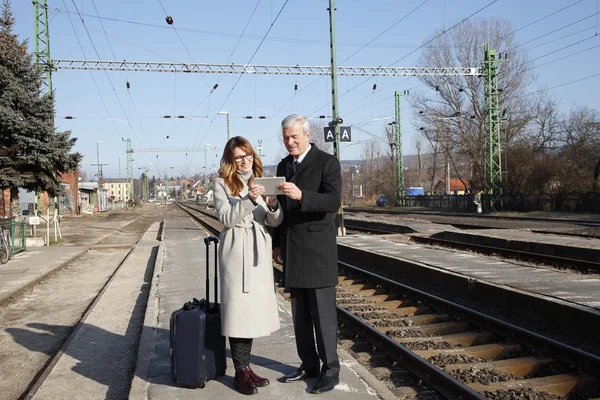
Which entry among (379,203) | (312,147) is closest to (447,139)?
(379,203)

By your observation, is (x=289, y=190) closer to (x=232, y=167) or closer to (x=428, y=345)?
(x=232, y=167)

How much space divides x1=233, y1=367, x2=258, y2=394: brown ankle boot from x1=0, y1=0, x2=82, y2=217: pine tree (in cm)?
1904

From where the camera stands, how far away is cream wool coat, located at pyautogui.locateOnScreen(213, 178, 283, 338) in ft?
14.3

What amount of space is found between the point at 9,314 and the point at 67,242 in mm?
14785

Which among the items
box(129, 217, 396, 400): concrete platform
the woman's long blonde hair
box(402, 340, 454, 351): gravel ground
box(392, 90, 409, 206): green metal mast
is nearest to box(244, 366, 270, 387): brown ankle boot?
box(129, 217, 396, 400): concrete platform

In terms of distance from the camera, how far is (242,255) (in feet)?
14.3

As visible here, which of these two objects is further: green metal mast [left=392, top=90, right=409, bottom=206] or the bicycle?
green metal mast [left=392, top=90, right=409, bottom=206]

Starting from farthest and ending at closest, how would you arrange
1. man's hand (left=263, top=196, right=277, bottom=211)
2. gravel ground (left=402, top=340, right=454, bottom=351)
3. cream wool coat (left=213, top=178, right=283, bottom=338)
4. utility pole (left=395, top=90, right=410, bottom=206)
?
utility pole (left=395, top=90, right=410, bottom=206) → gravel ground (left=402, top=340, right=454, bottom=351) → cream wool coat (left=213, top=178, right=283, bottom=338) → man's hand (left=263, top=196, right=277, bottom=211)

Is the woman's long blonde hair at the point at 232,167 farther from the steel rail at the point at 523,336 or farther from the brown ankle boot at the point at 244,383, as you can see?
the steel rail at the point at 523,336

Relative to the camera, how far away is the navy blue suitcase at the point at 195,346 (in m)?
4.54

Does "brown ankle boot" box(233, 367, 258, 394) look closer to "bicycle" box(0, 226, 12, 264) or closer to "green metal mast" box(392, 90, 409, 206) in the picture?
"bicycle" box(0, 226, 12, 264)

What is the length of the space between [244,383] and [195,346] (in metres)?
0.46

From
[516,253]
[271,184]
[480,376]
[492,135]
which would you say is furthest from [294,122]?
[492,135]

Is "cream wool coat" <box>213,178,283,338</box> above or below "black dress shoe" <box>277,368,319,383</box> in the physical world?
above
